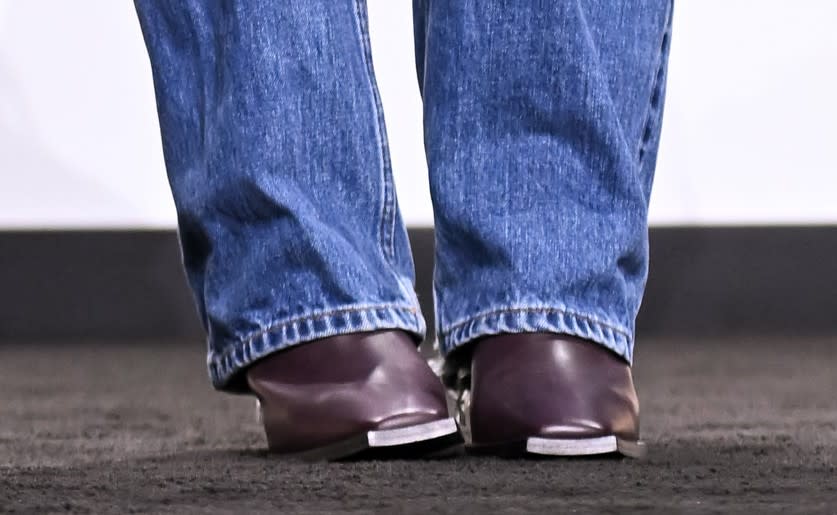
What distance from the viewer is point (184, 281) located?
199 centimetres

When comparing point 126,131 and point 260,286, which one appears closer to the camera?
point 260,286

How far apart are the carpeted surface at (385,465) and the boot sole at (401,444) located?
1 centimetres

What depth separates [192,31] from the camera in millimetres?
659

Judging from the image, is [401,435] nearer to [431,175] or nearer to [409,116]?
[431,175]

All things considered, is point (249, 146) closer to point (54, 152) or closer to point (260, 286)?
point (260, 286)

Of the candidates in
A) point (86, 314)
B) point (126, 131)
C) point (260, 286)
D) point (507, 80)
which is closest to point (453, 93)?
point (507, 80)

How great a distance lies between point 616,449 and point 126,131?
1489mm

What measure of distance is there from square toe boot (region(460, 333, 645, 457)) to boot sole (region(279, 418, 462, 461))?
0.03 meters

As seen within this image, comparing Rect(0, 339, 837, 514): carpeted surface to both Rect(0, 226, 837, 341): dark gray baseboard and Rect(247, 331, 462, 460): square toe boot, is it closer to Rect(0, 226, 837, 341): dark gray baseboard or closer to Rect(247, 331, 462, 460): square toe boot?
Rect(247, 331, 462, 460): square toe boot

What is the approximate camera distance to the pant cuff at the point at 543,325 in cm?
61

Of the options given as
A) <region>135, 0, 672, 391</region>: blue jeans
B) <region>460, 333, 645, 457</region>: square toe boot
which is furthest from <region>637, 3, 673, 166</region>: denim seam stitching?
<region>460, 333, 645, 457</region>: square toe boot

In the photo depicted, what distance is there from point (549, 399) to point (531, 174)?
0.39ft

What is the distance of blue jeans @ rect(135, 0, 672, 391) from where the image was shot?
0.62 meters

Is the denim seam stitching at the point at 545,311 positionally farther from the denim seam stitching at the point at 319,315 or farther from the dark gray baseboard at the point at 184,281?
the dark gray baseboard at the point at 184,281
